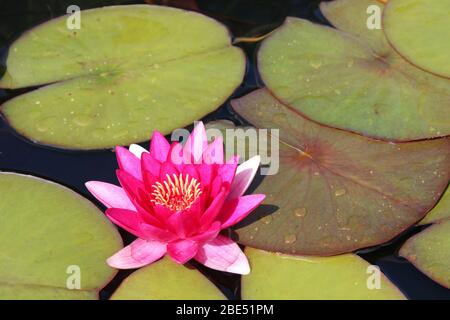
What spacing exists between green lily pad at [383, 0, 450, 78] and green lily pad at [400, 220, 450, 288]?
2.89 feet

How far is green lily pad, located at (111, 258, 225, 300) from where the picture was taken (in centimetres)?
217

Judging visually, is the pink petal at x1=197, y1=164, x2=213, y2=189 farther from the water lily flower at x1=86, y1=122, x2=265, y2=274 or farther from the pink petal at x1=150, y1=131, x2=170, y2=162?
the pink petal at x1=150, y1=131, x2=170, y2=162

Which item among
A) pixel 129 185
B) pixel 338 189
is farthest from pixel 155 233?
pixel 338 189

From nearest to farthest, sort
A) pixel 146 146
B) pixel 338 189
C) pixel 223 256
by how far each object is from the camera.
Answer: pixel 223 256 < pixel 338 189 < pixel 146 146

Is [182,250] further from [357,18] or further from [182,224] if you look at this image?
[357,18]

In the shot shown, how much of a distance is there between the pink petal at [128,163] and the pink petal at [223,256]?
369 mm

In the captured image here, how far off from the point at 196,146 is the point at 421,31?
139 centimetres

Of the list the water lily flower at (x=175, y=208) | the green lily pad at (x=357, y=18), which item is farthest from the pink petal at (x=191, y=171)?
the green lily pad at (x=357, y=18)

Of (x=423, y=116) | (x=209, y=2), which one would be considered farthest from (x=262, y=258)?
(x=209, y=2)

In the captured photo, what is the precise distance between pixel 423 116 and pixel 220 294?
4.02ft

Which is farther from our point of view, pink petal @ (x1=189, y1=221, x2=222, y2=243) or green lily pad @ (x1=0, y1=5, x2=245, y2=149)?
green lily pad @ (x1=0, y1=5, x2=245, y2=149)

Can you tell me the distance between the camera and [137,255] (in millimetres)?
2215

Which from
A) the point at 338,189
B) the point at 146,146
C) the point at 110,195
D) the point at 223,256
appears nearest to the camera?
the point at 223,256

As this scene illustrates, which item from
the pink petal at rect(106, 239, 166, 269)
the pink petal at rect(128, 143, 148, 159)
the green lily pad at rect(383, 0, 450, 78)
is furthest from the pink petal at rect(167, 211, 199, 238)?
the green lily pad at rect(383, 0, 450, 78)
